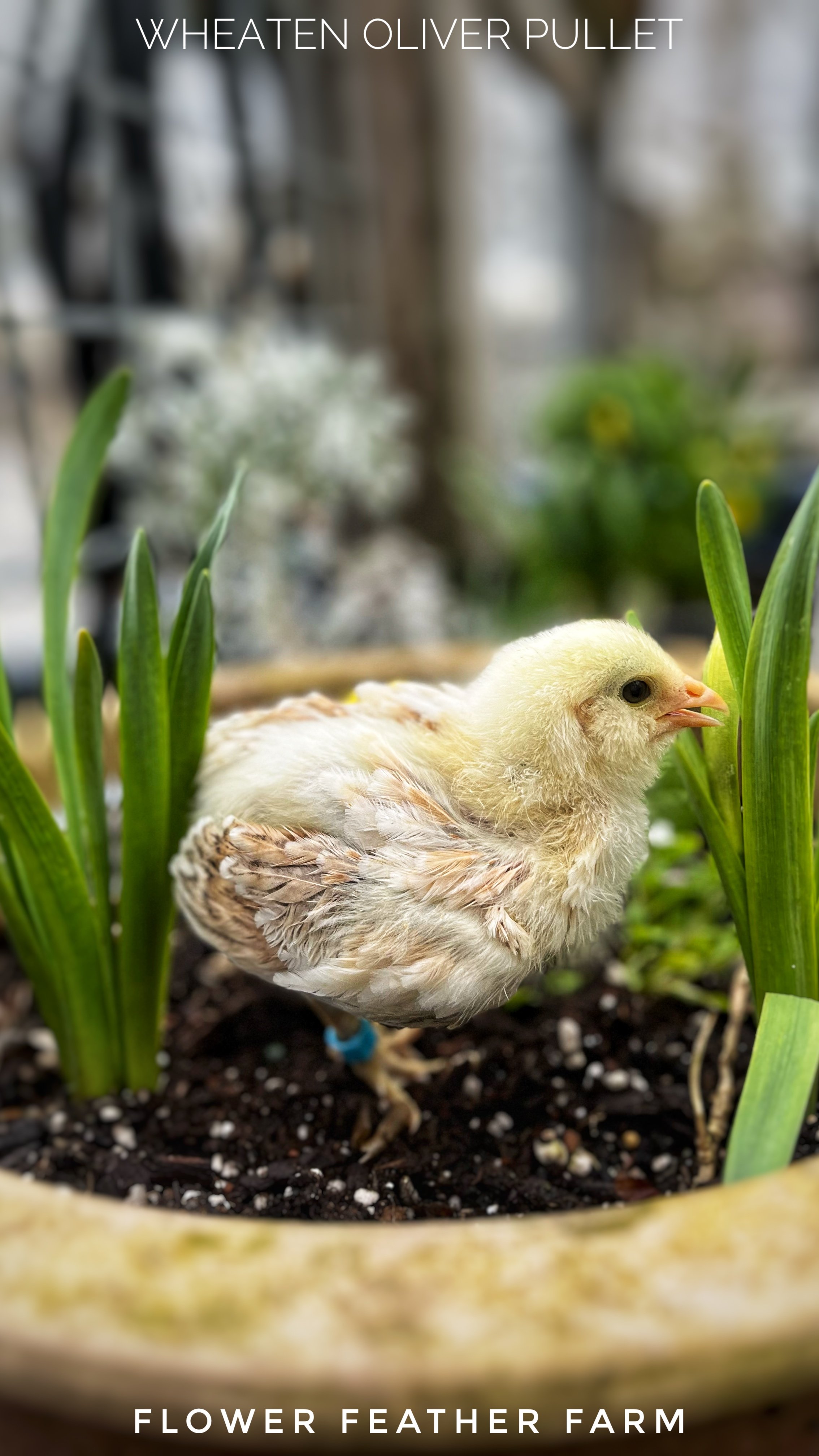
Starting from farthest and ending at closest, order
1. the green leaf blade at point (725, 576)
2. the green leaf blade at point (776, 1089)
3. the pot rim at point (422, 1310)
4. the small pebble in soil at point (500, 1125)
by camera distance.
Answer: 1. the small pebble in soil at point (500, 1125)
2. the green leaf blade at point (725, 576)
3. the green leaf blade at point (776, 1089)
4. the pot rim at point (422, 1310)

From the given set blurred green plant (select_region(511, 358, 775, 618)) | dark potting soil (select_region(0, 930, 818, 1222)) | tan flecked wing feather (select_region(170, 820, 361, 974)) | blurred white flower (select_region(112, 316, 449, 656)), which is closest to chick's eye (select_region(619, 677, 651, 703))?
tan flecked wing feather (select_region(170, 820, 361, 974))

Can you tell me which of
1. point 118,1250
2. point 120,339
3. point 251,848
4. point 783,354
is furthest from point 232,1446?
point 783,354

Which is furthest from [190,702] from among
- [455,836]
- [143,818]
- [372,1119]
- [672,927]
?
[672,927]

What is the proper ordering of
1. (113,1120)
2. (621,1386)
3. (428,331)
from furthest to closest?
(428,331)
(113,1120)
(621,1386)

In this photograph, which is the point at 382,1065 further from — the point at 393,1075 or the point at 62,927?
the point at 62,927

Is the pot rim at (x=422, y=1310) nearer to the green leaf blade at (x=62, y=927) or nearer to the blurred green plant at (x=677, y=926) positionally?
the green leaf blade at (x=62, y=927)

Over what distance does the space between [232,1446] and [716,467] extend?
1969 millimetres

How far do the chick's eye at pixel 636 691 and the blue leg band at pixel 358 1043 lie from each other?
0.82ft

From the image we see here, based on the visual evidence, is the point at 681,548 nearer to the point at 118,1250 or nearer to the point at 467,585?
the point at 467,585

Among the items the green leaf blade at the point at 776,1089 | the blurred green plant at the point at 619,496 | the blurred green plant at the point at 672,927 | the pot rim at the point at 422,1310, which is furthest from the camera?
the blurred green plant at the point at 619,496

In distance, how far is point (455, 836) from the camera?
1.62ft

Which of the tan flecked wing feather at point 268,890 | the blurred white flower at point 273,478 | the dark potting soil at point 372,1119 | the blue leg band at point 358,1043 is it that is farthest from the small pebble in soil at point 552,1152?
the blurred white flower at point 273,478

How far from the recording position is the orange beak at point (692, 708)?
1.64 feet

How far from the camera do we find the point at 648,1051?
703 millimetres
